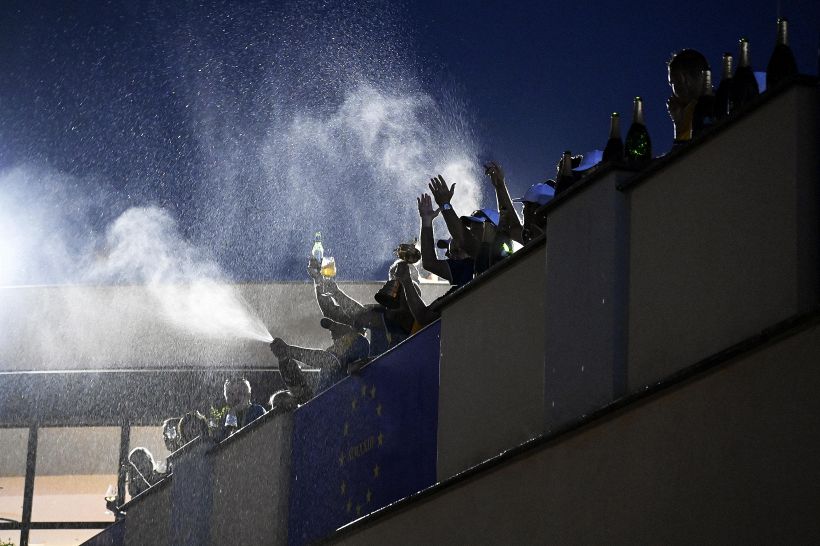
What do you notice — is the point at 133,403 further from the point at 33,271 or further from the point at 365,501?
the point at 365,501

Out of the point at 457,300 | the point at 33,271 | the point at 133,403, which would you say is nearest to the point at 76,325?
the point at 133,403

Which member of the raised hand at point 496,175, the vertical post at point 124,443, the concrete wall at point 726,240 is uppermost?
the vertical post at point 124,443

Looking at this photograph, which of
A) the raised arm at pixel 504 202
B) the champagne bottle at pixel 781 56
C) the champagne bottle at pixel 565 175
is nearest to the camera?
the champagne bottle at pixel 781 56

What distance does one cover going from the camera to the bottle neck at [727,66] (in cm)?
Result: 695

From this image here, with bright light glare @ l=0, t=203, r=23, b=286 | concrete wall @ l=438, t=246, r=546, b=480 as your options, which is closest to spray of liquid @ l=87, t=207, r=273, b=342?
bright light glare @ l=0, t=203, r=23, b=286

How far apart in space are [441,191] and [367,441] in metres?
1.94

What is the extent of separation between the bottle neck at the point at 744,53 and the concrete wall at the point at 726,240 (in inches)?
29.6

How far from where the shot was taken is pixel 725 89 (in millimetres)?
7039

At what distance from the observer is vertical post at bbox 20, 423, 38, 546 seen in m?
22.5

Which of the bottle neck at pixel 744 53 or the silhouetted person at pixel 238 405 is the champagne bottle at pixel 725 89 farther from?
the silhouetted person at pixel 238 405

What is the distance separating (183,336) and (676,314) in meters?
16.3

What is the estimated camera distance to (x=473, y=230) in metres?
9.61

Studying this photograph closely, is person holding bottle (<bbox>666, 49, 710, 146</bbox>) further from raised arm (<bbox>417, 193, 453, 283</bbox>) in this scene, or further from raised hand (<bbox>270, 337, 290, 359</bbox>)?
raised hand (<bbox>270, 337, 290, 359</bbox>)

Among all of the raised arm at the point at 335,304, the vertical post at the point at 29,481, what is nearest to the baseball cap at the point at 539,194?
the raised arm at the point at 335,304
